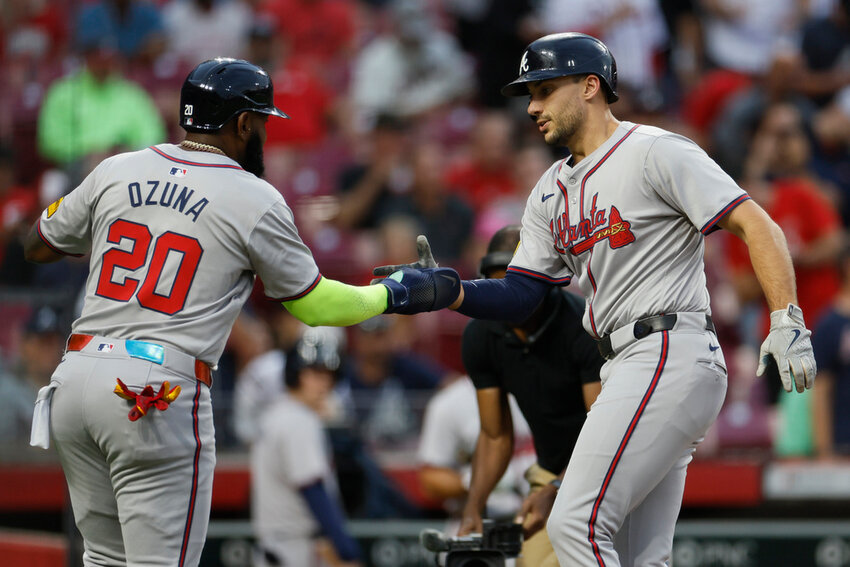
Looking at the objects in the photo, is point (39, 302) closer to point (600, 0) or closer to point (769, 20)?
point (600, 0)

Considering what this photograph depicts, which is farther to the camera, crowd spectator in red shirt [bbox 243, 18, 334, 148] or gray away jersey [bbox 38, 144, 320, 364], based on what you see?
crowd spectator in red shirt [bbox 243, 18, 334, 148]

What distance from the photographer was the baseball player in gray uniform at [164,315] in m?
4.09

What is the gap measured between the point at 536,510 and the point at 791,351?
4.98 feet

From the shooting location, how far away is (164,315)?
4141 mm

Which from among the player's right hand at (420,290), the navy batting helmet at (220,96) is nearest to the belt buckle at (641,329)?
the player's right hand at (420,290)

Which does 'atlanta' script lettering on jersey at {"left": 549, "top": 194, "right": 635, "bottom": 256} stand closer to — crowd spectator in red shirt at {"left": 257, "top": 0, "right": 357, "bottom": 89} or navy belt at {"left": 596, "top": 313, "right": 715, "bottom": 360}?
navy belt at {"left": 596, "top": 313, "right": 715, "bottom": 360}

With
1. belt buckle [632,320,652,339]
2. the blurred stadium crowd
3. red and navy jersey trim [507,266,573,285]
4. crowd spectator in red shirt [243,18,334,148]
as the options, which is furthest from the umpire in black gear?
crowd spectator in red shirt [243,18,334,148]

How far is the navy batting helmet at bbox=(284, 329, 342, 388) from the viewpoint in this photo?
7.23m

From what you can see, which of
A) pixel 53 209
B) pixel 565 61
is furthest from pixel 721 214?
pixel 53 209

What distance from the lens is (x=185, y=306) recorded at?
13.6ft

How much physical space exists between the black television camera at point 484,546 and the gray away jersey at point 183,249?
4.05ft

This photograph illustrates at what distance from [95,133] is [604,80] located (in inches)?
229

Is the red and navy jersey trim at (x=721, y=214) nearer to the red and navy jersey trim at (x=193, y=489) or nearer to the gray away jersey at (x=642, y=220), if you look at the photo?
the gray away jersey at (x=642, y=220)

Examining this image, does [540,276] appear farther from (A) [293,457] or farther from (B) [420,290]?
(A) [293,457]
